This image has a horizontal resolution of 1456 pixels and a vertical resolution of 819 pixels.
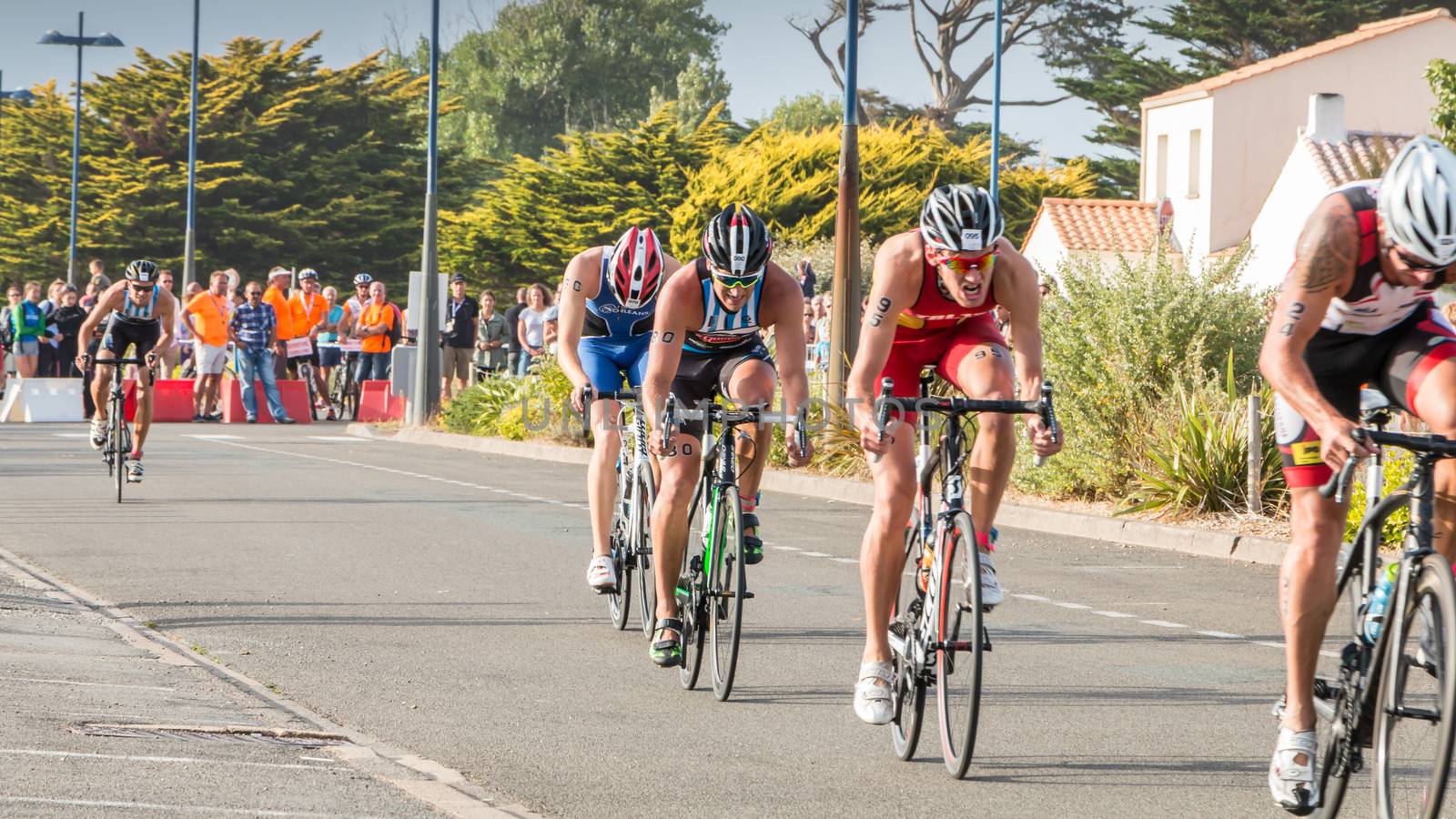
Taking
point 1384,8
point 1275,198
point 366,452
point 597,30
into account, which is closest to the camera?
point 366,452

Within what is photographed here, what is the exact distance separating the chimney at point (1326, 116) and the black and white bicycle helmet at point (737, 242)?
41.8 metres

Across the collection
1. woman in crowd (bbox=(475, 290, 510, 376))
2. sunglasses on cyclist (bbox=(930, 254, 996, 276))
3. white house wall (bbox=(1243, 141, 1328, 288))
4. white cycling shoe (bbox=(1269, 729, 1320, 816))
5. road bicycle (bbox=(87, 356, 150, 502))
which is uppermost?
white house wall (bbox=(1243, 141, 1328, 288))

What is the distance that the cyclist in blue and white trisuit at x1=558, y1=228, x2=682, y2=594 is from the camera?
29.8ft

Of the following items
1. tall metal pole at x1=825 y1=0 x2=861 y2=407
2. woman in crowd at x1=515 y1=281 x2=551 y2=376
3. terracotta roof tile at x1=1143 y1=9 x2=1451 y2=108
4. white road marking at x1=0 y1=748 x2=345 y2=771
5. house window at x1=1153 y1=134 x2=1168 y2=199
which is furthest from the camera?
house window at x1=1153 y1=134 x2=1168 y2=199

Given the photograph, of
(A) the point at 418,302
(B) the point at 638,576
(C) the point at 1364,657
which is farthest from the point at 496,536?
(A) the point at 418,302

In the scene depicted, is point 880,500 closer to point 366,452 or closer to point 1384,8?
point 366,452

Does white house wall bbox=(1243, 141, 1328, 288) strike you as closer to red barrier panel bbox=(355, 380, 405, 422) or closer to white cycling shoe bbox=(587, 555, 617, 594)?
red barrier panel bbox=(355, 380, 405, 422)

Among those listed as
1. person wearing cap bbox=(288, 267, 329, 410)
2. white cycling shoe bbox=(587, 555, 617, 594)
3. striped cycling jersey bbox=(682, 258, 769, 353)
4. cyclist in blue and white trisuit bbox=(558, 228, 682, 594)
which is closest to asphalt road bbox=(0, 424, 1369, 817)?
white cycling shoe bbox=(587, 555, 617, 594)

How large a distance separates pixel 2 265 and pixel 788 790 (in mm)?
66477

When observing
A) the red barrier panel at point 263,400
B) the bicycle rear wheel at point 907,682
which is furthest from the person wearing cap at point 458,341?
the bicycle rear wheel at point 907,682

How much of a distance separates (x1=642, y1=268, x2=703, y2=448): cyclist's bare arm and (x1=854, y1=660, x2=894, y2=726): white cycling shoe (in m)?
1.61

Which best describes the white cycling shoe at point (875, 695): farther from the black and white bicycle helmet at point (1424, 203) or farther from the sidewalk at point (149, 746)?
the black and white bicycle helmet at point (1424, 203)

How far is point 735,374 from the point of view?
8109mm

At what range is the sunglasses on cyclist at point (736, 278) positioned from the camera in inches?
296
